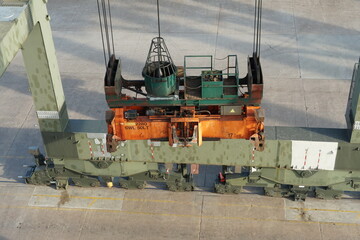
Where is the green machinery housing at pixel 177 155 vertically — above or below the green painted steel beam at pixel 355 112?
below

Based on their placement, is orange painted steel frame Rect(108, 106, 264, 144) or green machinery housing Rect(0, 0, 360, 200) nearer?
orange painted steel frame Rect(108, 106, 264, 144)

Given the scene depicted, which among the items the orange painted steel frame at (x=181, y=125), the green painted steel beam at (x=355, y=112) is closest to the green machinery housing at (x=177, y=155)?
the green painted steel beam at (x=355, y=112)

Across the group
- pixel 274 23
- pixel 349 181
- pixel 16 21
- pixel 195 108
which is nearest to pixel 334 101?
pixel 349 181

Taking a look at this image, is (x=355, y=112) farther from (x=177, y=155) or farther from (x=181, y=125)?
(x=177, y=155)

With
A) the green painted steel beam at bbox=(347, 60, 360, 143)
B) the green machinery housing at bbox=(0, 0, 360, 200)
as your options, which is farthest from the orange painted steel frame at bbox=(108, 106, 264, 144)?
the green painted steel beam at bbox=(347, 60, 360, 143)

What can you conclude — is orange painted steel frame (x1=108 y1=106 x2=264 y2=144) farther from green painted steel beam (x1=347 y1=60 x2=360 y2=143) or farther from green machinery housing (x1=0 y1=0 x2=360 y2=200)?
green painted steel beam (x1=347 y1=60 x2=360 y2=143)

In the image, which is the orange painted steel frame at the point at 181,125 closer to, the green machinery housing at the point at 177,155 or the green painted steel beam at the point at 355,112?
the green machinery housing at the point at 177,155
